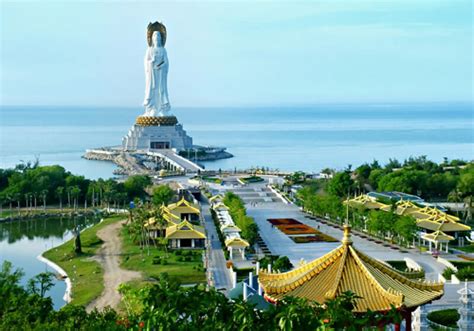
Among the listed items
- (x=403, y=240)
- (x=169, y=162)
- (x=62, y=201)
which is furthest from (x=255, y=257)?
(x=169, y=162)

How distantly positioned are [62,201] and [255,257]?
18130mm

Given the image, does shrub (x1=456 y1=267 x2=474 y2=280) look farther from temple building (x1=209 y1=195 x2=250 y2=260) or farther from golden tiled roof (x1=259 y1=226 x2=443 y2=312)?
golden tiled roof (x1=259 y1=226 x2=443 y2=312)

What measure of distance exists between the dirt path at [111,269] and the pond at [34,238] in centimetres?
177

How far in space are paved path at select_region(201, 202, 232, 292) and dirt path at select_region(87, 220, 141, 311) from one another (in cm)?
281

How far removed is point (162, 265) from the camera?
26.8 m

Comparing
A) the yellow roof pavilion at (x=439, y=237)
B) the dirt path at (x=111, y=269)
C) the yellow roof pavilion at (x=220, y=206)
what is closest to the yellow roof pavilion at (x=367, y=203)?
the yellow roof pavilion at (x=439, y=237)

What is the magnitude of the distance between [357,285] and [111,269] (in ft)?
50.9

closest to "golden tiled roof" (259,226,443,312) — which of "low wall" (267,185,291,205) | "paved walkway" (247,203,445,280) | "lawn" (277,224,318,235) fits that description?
"paved walkway" (247,203,445,280)

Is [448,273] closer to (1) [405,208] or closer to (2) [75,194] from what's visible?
(1) [405,208]

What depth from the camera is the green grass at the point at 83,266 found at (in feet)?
76.6

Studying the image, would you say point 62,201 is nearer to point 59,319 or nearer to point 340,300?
point 59,319

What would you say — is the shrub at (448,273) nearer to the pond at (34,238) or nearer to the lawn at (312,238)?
the lawn at (312,238)

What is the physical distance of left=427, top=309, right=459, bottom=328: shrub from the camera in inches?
771

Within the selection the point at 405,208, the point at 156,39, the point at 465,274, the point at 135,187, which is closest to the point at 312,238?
the point at 405,208
